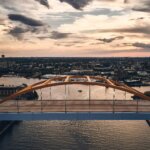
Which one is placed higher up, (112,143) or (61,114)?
(61,114)

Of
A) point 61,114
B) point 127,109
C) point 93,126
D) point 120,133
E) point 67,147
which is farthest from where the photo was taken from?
point 93,126

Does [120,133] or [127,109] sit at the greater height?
[127,109]

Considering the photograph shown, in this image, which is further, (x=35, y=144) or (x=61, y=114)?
(x=35, y=144)

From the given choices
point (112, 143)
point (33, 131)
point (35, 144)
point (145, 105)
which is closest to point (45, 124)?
point (33, 131)

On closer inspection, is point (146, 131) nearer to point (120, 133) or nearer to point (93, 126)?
point (120, 133)

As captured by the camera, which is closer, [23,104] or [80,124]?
[23,104]

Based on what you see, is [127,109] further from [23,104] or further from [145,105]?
[23,104]

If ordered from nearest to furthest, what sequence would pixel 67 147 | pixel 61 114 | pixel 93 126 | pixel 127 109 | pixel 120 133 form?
pixel 61 114 < pixel 127 109 < pixel 67 147 < pixel 120 133 < pixel 93 126

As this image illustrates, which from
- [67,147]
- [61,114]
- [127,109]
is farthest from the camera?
[67,147]

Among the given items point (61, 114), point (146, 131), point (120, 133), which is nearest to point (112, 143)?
point (120, 133)
